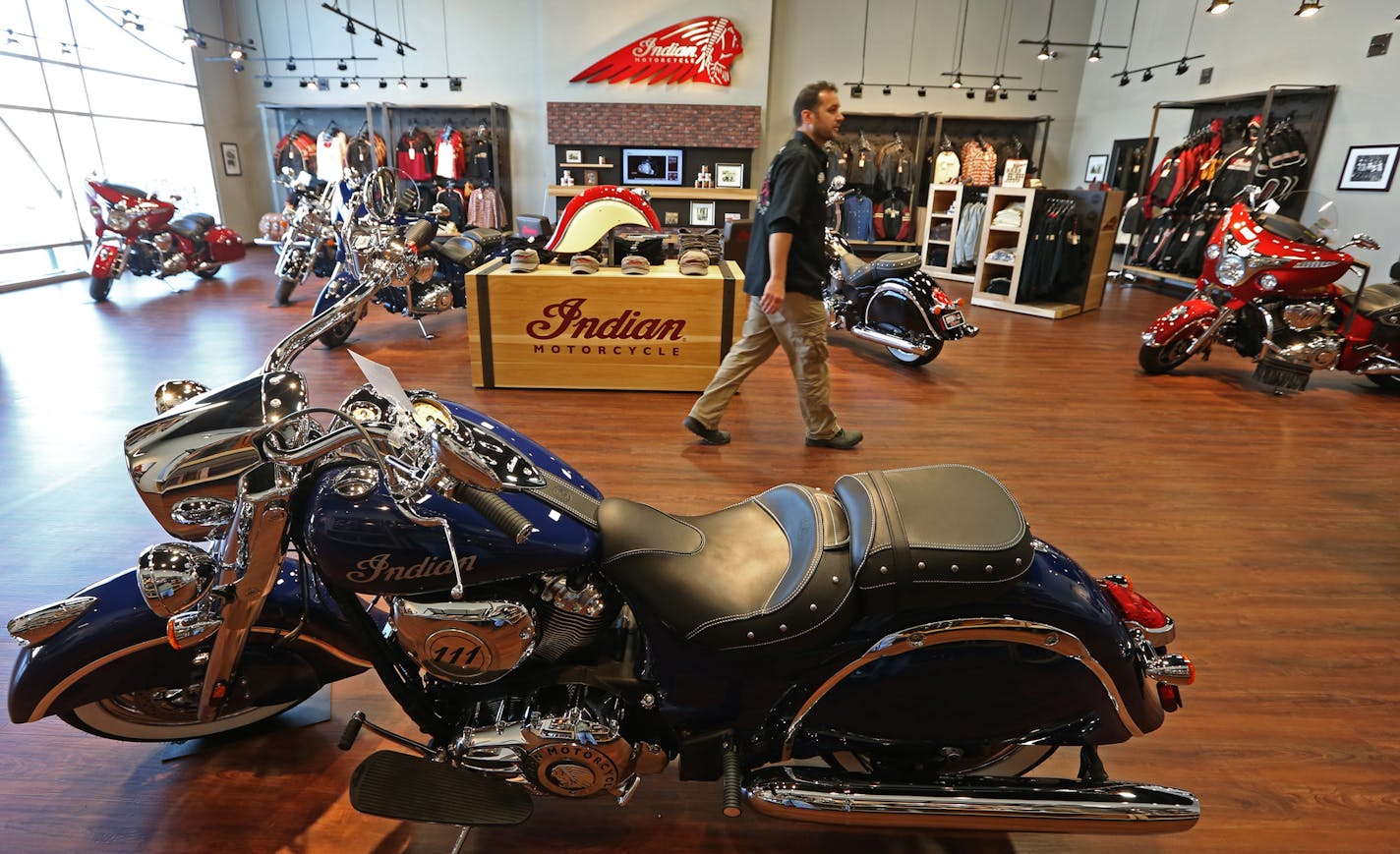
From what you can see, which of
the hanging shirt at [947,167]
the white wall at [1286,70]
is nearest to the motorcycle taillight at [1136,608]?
the white wall at [1286,70]

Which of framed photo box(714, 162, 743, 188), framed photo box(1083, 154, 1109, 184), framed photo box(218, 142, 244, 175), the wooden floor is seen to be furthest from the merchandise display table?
framed photo box(218, 142, 244, 175)

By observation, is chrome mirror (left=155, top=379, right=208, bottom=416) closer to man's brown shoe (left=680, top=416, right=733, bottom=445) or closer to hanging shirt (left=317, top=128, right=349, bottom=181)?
man's brown shoe (left=680, top=416, right=733, bottom=445)

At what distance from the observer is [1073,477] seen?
11.4 feet

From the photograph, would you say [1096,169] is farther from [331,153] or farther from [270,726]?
[270,726]

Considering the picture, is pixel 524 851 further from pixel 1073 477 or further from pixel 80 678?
pixel 1073 477

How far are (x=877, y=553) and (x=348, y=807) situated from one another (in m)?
1.32

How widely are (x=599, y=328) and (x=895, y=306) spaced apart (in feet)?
7.55

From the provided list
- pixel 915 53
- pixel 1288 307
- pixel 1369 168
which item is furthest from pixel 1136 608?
pixel 915 53

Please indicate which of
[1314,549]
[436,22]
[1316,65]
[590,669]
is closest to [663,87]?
[436,22]

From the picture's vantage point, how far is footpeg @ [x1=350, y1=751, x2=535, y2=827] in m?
1.32

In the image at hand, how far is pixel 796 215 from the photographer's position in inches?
123

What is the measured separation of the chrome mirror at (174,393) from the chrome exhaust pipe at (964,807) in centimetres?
124

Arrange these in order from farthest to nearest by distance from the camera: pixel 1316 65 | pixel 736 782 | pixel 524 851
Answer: pixel 1316 65
pixel 524 851
pixel 736 782

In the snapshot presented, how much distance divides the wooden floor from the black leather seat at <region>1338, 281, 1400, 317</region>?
59 centimetres
